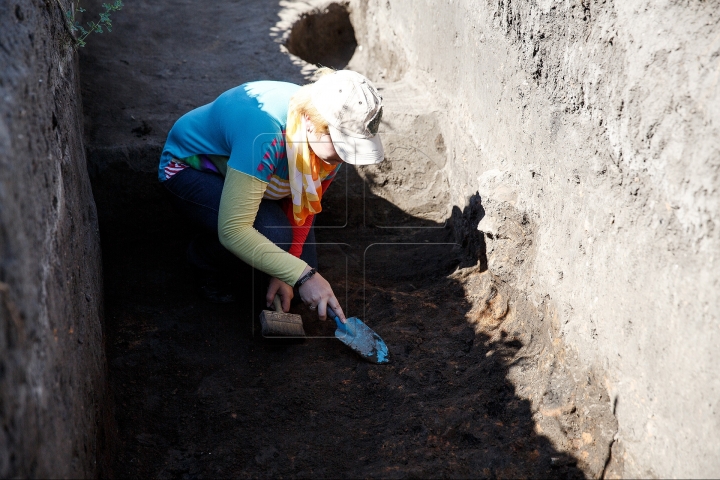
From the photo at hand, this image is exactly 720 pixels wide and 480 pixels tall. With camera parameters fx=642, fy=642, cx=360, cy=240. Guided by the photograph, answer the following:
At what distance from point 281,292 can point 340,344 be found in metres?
0.32

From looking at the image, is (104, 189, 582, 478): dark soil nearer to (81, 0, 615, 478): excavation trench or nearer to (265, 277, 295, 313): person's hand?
(81, 0, 615, 478): excavation trench

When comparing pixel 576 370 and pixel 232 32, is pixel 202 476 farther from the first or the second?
pixel 232 32

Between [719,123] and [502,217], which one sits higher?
[719,123]

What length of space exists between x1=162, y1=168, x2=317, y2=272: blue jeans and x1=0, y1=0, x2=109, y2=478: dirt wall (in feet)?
1.78

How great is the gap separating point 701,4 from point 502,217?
44.9 inches

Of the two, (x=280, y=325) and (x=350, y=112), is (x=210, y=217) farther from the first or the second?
(x=350, y=112)

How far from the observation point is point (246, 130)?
2285 millimetres

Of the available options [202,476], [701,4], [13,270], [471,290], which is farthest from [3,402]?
[471,290]

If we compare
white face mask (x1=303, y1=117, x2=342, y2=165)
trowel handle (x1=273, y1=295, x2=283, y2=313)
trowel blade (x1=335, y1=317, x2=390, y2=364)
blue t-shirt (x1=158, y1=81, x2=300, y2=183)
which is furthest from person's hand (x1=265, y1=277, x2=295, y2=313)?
white face mask (x1=303, y1=117, x2=342, y2=165)

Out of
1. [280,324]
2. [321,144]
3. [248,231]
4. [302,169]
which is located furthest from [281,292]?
[321,144]

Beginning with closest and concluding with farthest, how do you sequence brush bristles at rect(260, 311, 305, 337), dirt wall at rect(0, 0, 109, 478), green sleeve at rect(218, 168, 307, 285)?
dirt wall at rect(0, 0, 109, 478) → green sleeve at rect(218, 168, 307, 285) → brush bristles at rect(260, 311, 305, 337)

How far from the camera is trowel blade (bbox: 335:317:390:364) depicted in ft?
8.00

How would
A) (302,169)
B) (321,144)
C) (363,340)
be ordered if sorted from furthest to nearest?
(363,340)
(302,169)
(321,144)

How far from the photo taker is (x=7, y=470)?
1.10m
